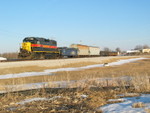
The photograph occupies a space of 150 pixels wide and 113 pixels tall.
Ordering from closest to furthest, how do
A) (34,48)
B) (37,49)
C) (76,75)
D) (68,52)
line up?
(76,75)
(34,48)
(37,49)
(68,52)

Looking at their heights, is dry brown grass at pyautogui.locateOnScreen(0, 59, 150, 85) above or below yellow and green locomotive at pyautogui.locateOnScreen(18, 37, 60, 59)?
below

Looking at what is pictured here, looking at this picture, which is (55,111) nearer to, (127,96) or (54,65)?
(127,96)

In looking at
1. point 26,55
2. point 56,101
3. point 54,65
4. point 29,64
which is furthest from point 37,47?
point 56,101

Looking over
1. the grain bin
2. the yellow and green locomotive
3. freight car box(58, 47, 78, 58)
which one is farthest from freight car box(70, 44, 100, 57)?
the yellow and green locomotive

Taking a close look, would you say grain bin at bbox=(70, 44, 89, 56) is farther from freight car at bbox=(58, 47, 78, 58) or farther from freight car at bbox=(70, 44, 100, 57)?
freight car at bbox=(58, 47, 78, 58)

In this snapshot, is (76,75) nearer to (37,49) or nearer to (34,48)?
(34,48)

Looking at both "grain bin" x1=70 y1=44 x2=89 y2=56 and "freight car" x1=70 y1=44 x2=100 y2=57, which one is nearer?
"grain bin" x1=70 y1=44 x2=89 y2=56

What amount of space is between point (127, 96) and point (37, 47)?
33.8 meters

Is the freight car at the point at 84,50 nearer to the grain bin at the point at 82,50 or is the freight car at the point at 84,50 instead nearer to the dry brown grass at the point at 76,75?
the grain bin at the point at 82,50

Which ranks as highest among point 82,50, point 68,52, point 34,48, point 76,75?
point 82,50

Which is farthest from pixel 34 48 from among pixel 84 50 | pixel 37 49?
pixel 84 50

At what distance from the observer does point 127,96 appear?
654 cm

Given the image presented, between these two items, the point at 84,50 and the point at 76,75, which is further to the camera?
the point at 84,50

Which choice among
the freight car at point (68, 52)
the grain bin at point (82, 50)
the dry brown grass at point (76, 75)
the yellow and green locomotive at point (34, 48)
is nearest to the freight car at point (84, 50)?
the grain bin at point (82, 50)
